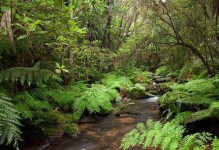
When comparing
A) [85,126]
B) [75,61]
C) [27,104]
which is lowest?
[85,126]

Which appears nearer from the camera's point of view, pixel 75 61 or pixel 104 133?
pixel 104 133

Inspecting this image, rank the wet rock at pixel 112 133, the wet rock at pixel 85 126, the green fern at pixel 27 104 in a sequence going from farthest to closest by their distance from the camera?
the wet rock at pixel 85 126 → the wet rock at pixel 112 133 → the green fern at pixel 27 104

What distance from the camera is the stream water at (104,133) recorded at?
500 centimetres

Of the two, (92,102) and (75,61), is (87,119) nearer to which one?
(92,102)

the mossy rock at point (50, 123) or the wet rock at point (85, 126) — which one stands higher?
the mossy rock at point (50, 123)

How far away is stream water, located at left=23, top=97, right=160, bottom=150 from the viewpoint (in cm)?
→ 500

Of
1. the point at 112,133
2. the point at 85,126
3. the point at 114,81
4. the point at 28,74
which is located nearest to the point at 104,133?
the point at 112,133

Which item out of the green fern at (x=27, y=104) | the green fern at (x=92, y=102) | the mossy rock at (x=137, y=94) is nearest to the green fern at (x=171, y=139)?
the green fern at (x=27, y=104)

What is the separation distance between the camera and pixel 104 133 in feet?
19.3

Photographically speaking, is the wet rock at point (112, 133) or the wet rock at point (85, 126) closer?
the wet rock at point (112, 133)

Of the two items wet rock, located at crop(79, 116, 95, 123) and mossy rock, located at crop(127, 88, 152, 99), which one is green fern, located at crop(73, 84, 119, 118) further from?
mossy rock, located at crop(127, 88, 152, 99)

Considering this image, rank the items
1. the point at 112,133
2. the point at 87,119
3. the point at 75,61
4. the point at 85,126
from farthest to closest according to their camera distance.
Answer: the point at 75,61 < the point at 87,119 < the point at 85,126 < the point at 112,133

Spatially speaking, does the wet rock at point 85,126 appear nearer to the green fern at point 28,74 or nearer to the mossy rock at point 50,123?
the mossy rock at point 50,123

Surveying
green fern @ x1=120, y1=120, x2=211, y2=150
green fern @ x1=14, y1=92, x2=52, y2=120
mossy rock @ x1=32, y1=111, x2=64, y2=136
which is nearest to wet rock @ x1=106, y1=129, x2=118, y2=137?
mossy rock @ x1=32, y1=111, x2=64, y2=136
